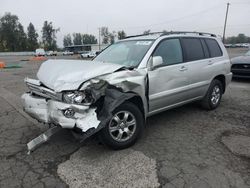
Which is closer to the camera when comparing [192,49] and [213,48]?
A: [192,49]

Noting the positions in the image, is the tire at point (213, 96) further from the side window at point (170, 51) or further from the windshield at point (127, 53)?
the windshield at point (127, 53)

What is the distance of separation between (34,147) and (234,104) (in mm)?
5093

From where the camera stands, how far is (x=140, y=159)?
334 centimetres

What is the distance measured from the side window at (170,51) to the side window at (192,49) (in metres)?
0.20

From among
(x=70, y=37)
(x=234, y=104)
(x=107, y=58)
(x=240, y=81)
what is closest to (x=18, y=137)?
(x=107, y=58)

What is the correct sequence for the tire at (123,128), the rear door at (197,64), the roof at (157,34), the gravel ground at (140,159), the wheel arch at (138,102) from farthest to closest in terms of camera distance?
the rear door at (197,64) → the roof at (157,34) → the wheel arch at (138,102) → the tire at (123,128) → the gravel ground at (140,159)

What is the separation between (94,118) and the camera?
311cm

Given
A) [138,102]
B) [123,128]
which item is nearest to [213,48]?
[138,102]

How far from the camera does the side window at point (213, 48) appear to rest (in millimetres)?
5465

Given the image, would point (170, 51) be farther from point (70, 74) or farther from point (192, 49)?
point (70, 74)

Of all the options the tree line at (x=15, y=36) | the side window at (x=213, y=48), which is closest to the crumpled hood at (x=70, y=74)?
the side window at (x=213, y=48)

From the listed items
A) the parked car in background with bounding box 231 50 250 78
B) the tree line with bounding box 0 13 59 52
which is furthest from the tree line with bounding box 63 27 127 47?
the parked car in background with bounding box 231 50 250 78

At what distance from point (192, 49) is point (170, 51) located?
0.77 metres

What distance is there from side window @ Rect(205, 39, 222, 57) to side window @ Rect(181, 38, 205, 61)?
0.39m
